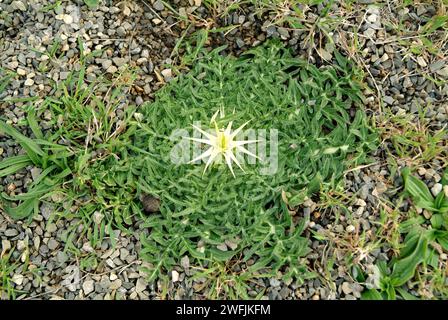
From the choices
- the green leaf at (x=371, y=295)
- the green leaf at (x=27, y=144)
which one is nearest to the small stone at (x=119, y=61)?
the green leaf at (x=27, y=144)

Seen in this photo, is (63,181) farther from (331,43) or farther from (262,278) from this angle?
(331,43)

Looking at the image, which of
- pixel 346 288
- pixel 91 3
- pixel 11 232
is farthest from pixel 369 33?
pixel 11 232

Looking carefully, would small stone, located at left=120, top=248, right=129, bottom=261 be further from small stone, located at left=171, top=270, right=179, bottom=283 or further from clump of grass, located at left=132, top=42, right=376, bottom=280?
small stone, located at left=171, top=270, right=179, bottom=283

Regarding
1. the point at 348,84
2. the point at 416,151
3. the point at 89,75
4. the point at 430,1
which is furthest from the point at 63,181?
the point at 430,1

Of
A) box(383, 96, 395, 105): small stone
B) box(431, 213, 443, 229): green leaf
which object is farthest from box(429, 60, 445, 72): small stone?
box(431, 213, 443, 229): green leaf

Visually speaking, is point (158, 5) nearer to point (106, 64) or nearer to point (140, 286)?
point (106, 64)

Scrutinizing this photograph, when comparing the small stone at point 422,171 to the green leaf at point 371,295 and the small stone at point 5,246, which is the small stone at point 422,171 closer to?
the green leaf at point 371,295

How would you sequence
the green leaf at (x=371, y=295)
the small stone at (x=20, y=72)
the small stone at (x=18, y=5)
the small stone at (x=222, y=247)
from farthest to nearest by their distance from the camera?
1. the small stone at (x=18, y=5)
2. the small stone at (x=20, y=72)
3. the small stone at (x=222, y=247)
4. the green leaf at (x=371, y=295)
